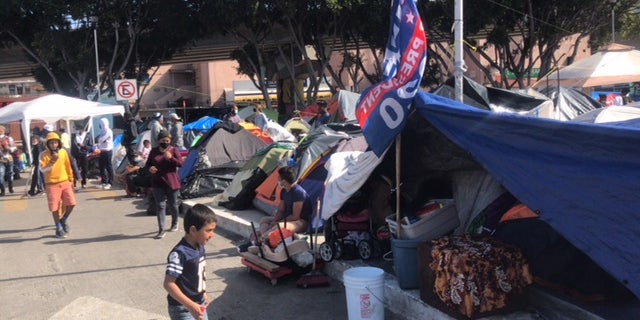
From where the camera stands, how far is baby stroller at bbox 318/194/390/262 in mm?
6832

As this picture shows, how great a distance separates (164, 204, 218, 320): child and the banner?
7.13 ft

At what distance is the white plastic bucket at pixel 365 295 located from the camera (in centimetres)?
507

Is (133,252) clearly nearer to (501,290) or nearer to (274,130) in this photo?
(501,290)

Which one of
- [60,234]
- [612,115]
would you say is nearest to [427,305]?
[612,115]

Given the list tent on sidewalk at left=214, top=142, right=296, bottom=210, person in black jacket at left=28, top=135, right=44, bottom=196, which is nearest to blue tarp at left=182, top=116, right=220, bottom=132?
person in black jacket at left=28, top=135, right=44, bottom=196

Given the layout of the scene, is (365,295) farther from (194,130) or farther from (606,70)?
(194,130)

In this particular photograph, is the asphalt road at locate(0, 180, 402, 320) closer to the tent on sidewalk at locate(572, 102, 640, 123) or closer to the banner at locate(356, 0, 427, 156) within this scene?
the banner at locate(356, 0, 427, 156)

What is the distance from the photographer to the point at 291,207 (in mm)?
7309

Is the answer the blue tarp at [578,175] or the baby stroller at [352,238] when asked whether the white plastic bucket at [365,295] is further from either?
the baby stroller at [352,238]

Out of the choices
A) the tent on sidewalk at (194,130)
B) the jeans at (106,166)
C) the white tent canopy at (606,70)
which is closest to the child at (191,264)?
the white tent canopy at (606,70)

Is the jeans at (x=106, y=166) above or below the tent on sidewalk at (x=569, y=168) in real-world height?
below

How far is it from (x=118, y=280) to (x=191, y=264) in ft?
11.9

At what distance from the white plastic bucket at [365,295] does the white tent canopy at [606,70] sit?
34.2 ft

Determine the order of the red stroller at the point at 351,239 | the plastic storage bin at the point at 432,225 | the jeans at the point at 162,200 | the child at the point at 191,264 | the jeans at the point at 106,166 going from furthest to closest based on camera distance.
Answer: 1. the jeans at the point at 106,166
2. the jeans at the point at 162,200
3. the red stroller at the point at 351,239
4. the plastic storage bin at the point at 432,225
5. the child at the point at 191,264
